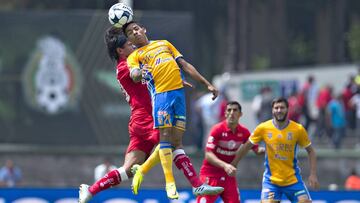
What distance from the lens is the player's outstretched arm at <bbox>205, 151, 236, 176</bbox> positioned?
65.2ft

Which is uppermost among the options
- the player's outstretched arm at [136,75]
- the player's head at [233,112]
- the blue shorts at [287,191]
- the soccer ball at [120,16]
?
the soccer ball at [120,16]

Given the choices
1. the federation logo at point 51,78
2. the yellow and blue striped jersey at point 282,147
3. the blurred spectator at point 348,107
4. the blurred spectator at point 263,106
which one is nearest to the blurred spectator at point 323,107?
the blurred spectator at point 348,107

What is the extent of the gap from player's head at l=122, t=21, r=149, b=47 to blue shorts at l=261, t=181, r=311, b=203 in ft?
12.6

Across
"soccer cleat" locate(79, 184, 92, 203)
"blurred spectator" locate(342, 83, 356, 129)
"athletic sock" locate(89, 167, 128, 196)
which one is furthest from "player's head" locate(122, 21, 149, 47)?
"blurred spectator" locate(342, 83, 356, 129)

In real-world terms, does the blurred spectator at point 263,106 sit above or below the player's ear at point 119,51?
above

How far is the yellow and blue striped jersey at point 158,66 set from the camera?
693 inches

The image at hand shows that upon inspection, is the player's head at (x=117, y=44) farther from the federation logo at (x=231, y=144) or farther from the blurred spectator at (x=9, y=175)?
the blurred spectator at (x=9, y=175)

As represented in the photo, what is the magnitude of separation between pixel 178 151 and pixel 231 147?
318 cm

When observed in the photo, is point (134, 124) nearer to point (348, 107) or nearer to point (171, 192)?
point (171, 192)

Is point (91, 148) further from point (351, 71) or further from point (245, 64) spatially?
point (245, 64)

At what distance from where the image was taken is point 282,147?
20.4m

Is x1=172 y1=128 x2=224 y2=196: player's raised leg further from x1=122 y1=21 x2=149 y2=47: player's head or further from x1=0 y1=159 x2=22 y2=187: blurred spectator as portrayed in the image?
x1=0 y1=159 x2=22 y2=187: blurred spectator

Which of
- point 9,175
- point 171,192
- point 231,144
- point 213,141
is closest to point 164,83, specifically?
point 171,192

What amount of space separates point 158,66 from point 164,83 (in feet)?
0.83
